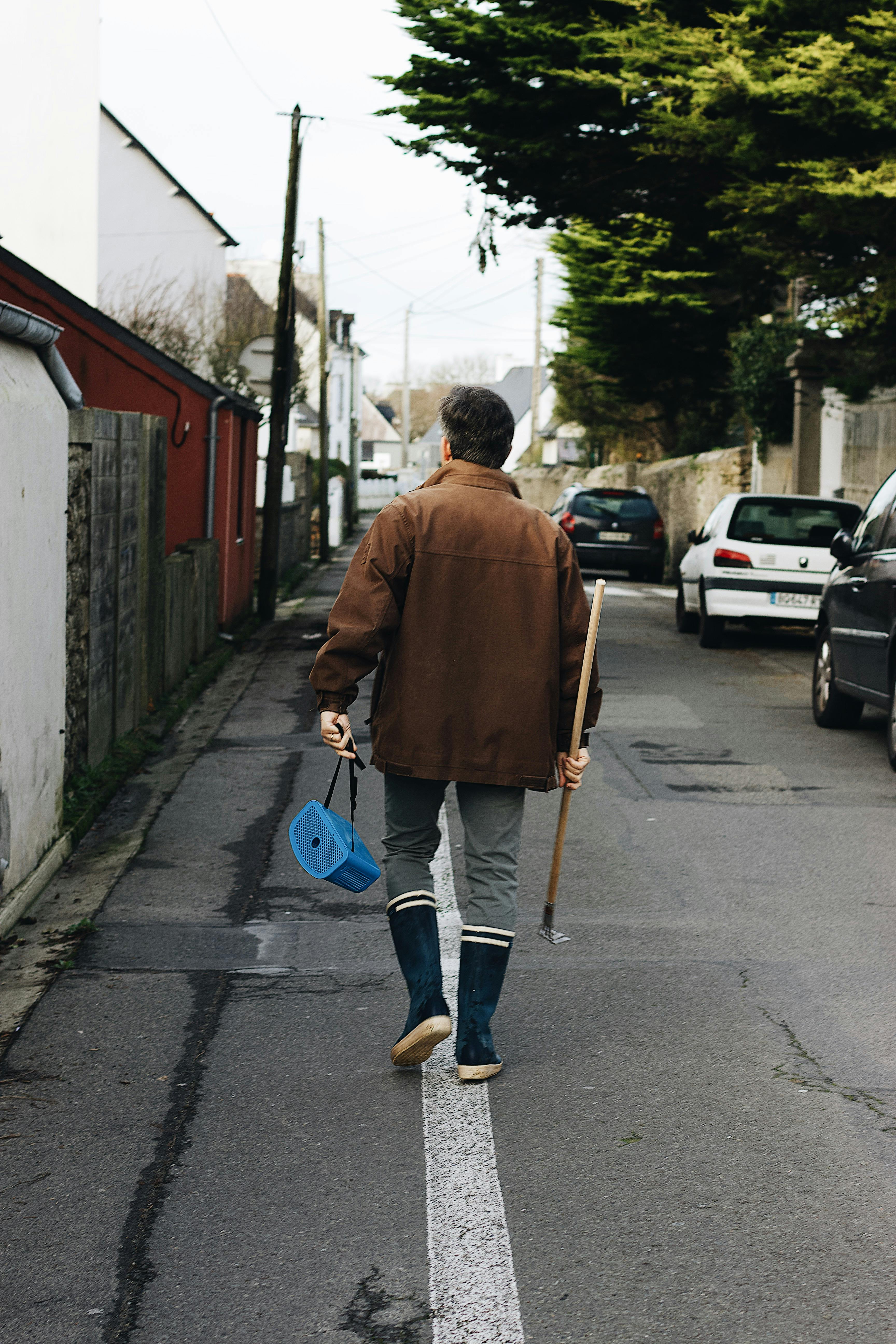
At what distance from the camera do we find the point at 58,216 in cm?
2014

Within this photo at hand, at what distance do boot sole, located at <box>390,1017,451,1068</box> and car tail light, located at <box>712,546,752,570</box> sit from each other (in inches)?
427

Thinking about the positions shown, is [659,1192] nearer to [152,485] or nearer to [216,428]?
[152,485]

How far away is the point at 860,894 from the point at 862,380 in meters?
14.4

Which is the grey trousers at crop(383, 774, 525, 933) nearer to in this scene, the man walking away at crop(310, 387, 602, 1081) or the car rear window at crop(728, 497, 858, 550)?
the man walking away at crop(310, 387, 602, 1081)

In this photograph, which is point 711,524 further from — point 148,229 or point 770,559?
point 148,229

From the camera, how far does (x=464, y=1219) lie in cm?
332

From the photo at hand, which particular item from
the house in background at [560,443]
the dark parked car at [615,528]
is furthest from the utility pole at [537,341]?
the dark parked car at [615,528]

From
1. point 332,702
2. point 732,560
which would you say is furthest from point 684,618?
point 332,702

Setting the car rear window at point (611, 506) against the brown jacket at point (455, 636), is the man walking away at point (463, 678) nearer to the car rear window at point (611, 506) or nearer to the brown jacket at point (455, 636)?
the brown jacket at point (455, 636)

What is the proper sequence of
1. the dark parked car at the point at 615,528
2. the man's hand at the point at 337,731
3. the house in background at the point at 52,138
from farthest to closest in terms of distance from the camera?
the dark parked car at the point at 615,528 → the house in background at the point at 52,138 → the man's hand at the point at 337,731

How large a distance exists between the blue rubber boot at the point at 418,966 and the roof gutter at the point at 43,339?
2750 millimetres

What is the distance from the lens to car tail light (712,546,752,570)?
47.3ft

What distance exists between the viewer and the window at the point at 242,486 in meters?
17.7

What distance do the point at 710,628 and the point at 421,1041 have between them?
11.3 meters
